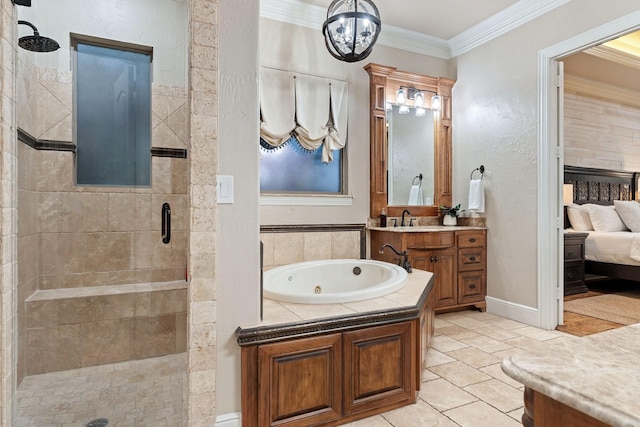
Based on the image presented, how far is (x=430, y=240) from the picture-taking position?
3586 mm

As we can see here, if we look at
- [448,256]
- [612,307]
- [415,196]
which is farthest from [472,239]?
[612,307]

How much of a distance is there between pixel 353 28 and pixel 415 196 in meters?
2.11

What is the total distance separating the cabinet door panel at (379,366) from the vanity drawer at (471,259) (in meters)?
1.98

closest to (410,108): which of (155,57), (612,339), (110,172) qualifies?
(155,57)

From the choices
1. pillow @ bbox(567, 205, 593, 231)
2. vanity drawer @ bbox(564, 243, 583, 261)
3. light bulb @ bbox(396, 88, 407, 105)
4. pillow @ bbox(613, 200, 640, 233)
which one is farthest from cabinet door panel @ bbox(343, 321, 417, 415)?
pillow @ bbox(613, 200, 640, 233)

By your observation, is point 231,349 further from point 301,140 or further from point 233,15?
point 301,140

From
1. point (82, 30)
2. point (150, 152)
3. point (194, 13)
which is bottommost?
point (150, 152)

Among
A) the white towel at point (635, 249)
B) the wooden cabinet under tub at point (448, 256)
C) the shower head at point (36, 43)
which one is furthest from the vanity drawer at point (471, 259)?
the shower head at point (36, 43)

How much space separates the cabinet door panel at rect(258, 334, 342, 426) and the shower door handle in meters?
0.92

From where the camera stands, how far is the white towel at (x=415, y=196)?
4199 mm

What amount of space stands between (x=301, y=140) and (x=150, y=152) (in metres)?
1.56

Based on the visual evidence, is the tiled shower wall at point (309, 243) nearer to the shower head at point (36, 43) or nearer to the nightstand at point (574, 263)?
the shower head at point (36, 43)

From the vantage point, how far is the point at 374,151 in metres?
3.88

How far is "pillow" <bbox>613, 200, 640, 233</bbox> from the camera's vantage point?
514 cm
